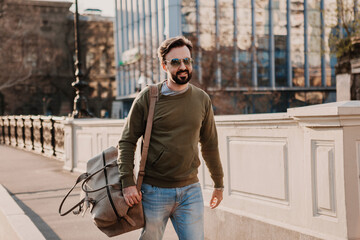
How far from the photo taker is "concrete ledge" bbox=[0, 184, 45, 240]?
5.26 metres

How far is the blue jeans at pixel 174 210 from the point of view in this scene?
3209 millimetres

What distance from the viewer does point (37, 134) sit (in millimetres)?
21312

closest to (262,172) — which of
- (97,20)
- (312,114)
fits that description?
(312,114)

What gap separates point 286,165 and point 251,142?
23.9 inches

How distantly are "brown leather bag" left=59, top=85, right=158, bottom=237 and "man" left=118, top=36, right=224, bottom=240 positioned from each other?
0.13 feet

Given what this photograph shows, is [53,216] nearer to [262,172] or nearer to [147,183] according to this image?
[262,172]

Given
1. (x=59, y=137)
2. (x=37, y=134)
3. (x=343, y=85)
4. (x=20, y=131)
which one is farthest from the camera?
(x=20, y=131)

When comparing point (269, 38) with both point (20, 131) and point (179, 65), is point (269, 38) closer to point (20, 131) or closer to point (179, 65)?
point (20, 131)

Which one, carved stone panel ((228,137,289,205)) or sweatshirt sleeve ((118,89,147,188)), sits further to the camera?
carved stone panel ((228,137,289,205))

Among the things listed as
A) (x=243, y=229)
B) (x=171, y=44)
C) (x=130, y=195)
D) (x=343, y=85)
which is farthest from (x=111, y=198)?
(x=343, y=85)

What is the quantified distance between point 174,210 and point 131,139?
0.55 m

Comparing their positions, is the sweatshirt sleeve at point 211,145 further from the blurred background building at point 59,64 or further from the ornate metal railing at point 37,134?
the blurred background building at point 59,64

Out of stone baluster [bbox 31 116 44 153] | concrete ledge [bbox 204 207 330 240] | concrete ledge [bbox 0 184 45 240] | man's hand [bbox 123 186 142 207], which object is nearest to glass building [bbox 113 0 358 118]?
stone baluster [bbox 31 116 44 153]

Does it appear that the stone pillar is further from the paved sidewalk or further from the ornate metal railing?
the ornate metal railing
